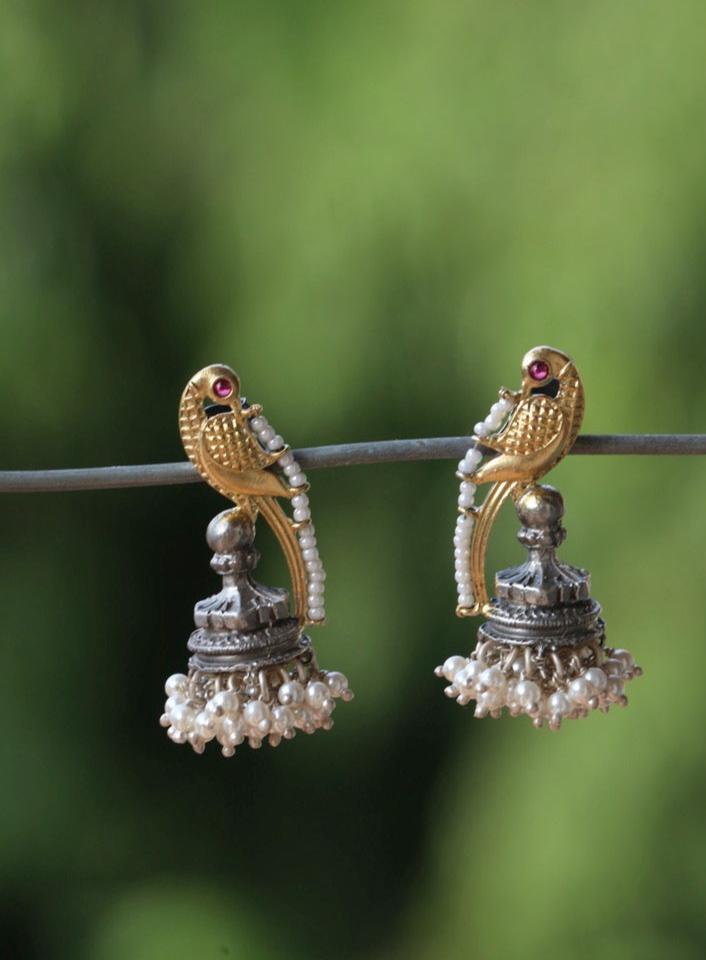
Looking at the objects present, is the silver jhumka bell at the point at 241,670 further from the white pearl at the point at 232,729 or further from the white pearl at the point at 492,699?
the white pearl at the point at 492,699

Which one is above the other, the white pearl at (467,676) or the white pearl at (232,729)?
the white pearl at (467,676)

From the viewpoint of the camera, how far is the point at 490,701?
55.5 inches

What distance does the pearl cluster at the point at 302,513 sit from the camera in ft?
4.46

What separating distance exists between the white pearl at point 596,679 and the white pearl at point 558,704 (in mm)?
28

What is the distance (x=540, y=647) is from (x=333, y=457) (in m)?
0.28

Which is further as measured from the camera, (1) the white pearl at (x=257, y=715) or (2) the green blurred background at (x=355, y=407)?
(2) the green blurred background at (x=355, y=407)

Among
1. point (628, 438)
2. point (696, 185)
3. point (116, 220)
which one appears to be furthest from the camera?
point (116, 220)

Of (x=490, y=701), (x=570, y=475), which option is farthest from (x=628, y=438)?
(x=570, y=475)

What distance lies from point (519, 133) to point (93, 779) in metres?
1.38

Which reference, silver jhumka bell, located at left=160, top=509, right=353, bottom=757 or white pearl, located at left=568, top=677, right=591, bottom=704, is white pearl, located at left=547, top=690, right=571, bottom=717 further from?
silver jhumka bell, located at left=160, top=509, right=353, bottom=757

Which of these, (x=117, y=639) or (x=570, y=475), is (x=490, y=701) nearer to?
(x=570, y=475)

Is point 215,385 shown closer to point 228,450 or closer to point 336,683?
point 228,450

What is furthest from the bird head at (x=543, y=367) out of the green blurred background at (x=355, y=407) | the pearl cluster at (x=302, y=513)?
the green blurred background at (x=355, y=407)

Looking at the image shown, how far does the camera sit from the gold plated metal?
1.36m
